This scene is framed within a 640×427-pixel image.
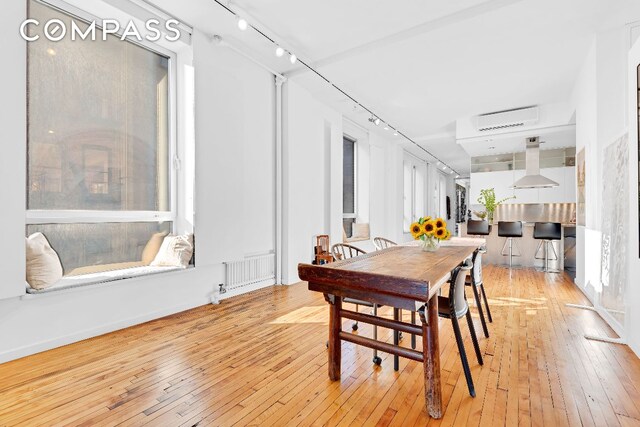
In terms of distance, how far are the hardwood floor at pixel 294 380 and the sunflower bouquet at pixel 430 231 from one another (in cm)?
90

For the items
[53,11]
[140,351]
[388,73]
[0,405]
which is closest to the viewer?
[0,405]

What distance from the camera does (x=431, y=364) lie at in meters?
1.75

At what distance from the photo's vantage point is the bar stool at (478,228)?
23.3 feet

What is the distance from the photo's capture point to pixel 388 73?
482 centimetres

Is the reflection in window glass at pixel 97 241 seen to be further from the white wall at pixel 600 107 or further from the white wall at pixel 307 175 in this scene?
the white wall at pixel 600 107

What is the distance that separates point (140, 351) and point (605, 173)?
5.01 meters

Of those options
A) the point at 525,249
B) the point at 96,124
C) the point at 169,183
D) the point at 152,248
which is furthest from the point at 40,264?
the point at 525,249

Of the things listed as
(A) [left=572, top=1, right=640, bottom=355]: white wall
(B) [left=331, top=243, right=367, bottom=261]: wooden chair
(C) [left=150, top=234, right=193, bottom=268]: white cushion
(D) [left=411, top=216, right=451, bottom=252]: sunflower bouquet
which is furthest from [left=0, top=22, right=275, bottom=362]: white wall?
(A) [left=572, top=1, right=640, bottom=355]: white wall

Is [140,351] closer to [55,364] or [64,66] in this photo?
[55,364]

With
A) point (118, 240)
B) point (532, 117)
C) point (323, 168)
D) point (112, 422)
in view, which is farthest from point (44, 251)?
point (532, 117)

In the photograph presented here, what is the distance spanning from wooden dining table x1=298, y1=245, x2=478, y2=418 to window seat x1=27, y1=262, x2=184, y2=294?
2.09m

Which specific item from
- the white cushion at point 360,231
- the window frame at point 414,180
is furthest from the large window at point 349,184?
the window frame at point 414,180

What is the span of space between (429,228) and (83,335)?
10.9ft

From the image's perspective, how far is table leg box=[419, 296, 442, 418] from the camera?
68.9 inches
